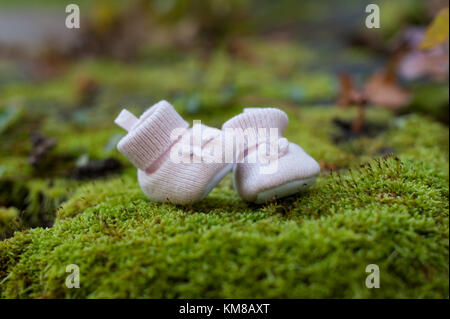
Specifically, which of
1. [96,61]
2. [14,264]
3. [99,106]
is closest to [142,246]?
[14,264]

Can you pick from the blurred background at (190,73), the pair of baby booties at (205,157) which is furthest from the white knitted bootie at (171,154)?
the blurred background at (190,73)

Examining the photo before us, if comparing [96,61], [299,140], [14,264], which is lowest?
[14,264]

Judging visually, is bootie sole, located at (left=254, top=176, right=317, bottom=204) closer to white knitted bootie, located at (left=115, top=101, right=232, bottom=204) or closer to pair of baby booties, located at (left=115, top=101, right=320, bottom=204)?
pair of baby booties, located at (left=115, top=101, right=320, bottom=204)

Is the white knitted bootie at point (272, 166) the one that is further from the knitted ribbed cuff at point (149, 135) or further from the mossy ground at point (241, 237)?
the knitted ribbed cuff at point (149, 135)

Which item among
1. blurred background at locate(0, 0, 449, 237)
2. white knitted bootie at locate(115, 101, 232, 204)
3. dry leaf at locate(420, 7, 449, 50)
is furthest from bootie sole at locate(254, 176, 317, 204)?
dry leaf at locate(420, 7, 449, 50)

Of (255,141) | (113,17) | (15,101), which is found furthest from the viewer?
(113,17)

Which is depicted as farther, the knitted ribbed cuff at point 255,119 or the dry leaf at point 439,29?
the dry leaf at point 439,29

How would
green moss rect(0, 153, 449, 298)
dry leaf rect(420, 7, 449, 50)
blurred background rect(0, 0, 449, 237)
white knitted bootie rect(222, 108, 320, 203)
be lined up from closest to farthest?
green moss rect(0, 153, 449, 298), white knitted bootie rect(222, 108, 320, 203), dry leaf rect(420, 7, 449, 50), blurred background rect(0, 0, 449, 237)

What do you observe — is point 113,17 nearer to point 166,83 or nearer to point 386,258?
point 166,83
